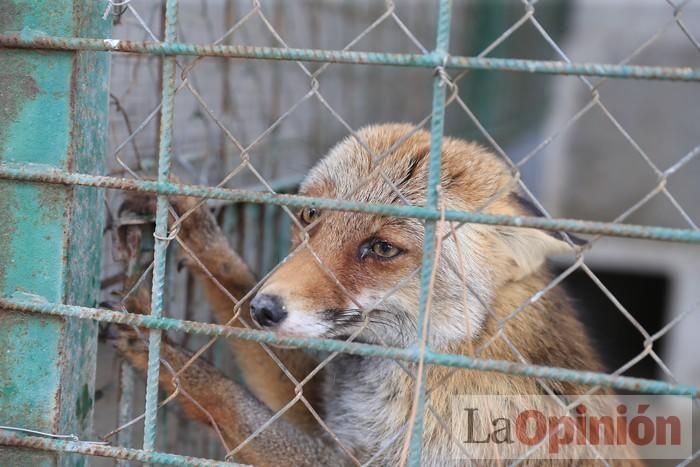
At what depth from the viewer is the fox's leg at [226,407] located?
2.81 metres

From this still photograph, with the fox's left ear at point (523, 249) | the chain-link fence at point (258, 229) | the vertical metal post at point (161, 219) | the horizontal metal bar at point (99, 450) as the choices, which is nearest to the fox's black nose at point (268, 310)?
the chain-link fence at point (258, 229)

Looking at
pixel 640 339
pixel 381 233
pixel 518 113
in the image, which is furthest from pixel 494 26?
Result: pixel 381 233

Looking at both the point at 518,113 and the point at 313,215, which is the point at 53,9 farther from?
the point at 518,113

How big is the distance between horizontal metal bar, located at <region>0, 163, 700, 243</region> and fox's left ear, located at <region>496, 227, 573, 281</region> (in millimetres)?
902

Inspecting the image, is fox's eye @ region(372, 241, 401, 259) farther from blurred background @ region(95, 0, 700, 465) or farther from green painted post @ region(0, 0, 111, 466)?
green painted post @ region(0, 0, 111, 466)

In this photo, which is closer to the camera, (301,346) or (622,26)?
(301,346)

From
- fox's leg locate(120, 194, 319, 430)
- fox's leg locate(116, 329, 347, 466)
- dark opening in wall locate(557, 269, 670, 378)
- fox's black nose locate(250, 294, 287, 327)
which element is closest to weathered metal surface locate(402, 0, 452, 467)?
fox's black nose locate(250, 294, 287, 327)

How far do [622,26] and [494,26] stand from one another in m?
1.92

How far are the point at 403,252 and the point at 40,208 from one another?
1284 millimetres

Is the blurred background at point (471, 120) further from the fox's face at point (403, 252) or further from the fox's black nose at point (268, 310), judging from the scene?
the fox's black nose at point (268, 310)

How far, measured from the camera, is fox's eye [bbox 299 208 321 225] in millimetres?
2957

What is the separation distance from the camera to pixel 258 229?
4312 millimetres

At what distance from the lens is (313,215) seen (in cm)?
299

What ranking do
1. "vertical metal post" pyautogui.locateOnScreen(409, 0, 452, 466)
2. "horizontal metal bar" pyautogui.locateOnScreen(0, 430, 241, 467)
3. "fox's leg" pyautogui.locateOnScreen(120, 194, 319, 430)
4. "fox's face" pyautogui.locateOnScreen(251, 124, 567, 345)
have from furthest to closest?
"fox's leg" pyautogui.locateOnScreen(120, 194, 319, 430)
"fox's face" pyautogui.locateOnScreen(251, 124, 567, 345)
"horizontal metal bar" pyautogui.locateOnScreen(0, 430, 241, 467)
"vertical metal post" pyautogui.locateOnScreen(409, 0, 452, 466)
